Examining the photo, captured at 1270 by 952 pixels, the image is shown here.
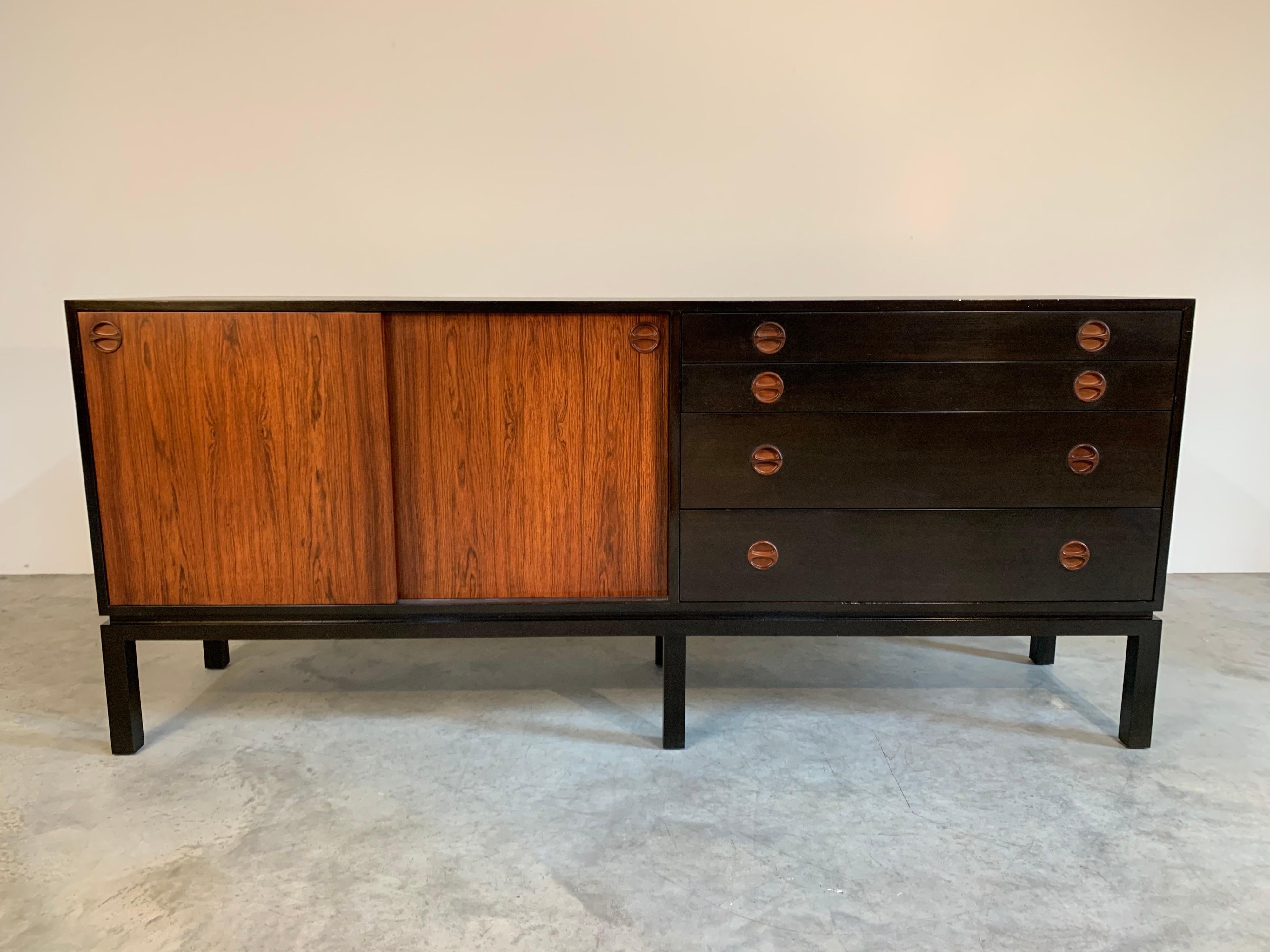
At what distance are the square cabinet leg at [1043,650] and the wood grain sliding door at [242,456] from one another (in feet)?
5.61

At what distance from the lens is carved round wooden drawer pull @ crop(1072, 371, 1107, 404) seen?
1627 mm

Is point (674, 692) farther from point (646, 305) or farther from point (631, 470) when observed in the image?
point (646, 305)

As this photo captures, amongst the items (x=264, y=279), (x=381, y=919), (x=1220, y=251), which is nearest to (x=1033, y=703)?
(x=381, y=919)

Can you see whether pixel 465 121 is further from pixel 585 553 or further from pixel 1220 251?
pixel 1220 251

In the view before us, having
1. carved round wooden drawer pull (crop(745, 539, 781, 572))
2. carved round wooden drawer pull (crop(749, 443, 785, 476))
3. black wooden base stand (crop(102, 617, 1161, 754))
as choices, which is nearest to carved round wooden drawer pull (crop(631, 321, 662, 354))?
carved round wooden drawer pull (crop(749, 443, 785, 476))

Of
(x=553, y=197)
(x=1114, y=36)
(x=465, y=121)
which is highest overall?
(x=1114, y=36)

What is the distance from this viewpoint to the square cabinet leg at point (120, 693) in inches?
66.6

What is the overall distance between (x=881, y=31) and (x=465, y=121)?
1.38 meters

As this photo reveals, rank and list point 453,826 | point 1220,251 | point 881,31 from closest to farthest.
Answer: point 453,826 → point 881,31 → point 1220,251

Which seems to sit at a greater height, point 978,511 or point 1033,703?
point 978,511

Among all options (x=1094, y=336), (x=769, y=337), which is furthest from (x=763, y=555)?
(x=1094, y=336)

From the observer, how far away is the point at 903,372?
1.62 m

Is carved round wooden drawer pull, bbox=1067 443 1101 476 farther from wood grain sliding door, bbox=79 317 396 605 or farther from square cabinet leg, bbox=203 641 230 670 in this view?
square cabinet leg, bbox=203 641 230 670

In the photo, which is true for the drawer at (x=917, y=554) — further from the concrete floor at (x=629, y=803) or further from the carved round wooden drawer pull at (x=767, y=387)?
the concrete floor at (x=629, y=803)
